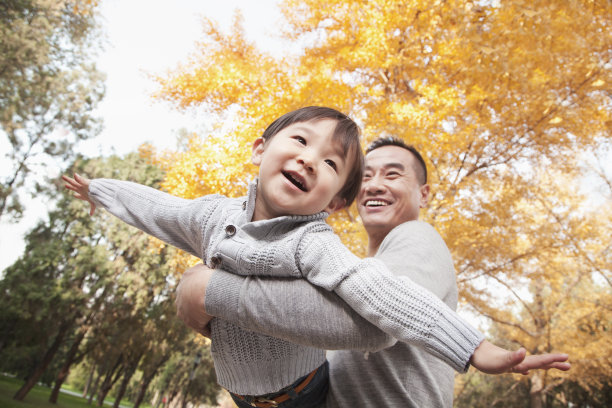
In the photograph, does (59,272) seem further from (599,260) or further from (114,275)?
(599,260)

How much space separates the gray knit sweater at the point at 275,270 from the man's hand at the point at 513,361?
0.03 metres

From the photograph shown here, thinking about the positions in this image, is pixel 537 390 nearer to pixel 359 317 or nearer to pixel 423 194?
pixel 423 194

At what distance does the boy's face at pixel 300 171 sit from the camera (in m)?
1.30

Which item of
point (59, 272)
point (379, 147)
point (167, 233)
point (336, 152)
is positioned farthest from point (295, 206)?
point (59, 272)

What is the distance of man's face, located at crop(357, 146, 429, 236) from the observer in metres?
2.12

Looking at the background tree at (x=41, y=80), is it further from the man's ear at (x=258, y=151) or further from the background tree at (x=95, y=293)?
the man's ear at (x=258, y=151)

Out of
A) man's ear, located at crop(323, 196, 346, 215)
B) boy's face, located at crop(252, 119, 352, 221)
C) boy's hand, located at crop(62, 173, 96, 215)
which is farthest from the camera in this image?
boy's hand, located at crop(62, 173, 96, 215)

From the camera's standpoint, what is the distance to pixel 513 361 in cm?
78

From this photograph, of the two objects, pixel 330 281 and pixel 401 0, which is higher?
pixel 401 0

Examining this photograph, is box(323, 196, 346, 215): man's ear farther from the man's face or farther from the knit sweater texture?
the man's face

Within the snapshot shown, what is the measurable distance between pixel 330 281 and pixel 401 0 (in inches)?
239

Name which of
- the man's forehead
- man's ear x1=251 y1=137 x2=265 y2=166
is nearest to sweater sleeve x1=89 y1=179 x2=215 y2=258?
man's ear x1=251 y1=137 x2=265 y2=166

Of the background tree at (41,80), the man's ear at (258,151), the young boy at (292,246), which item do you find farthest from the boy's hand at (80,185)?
the background tree at (41,80)

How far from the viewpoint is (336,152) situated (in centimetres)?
144
